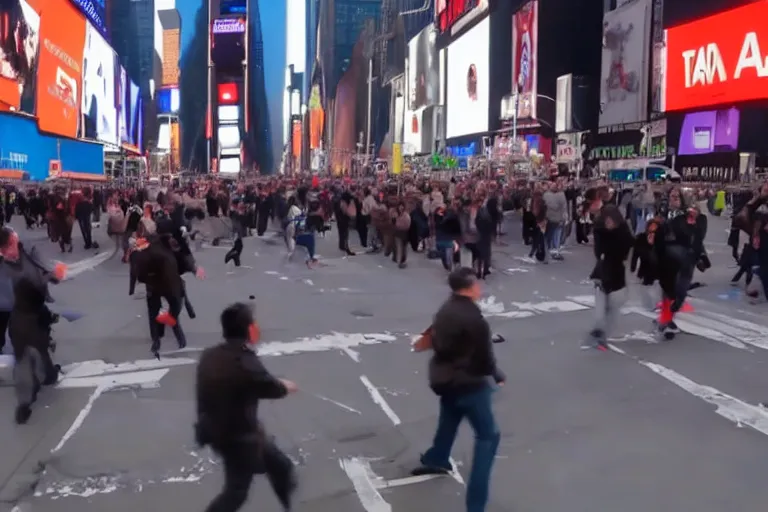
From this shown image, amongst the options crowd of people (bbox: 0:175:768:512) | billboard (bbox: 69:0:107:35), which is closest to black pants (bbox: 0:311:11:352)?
crowd of people (bbox: 0:175:768:512)

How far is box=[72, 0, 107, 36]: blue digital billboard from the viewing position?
216 ft

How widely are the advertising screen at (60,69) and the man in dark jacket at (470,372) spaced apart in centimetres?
5186

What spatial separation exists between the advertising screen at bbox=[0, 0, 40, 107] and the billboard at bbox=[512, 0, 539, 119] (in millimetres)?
50653

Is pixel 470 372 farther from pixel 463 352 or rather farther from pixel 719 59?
pixel 719 59

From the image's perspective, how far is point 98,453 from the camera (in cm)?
678

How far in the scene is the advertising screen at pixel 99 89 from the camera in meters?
67.8

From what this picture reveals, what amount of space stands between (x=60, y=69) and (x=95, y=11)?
16288mm

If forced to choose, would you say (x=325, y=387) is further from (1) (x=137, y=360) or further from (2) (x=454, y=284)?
(2) (x=454, y=284)

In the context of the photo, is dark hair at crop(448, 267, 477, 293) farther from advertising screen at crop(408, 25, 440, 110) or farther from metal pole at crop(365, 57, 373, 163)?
metal pole at crop(365, 57, 373, 163)

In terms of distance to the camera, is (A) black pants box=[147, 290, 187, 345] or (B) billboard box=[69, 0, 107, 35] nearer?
(A) black pants box=[147, 290, 187, 345]

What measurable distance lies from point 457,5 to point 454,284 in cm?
11526

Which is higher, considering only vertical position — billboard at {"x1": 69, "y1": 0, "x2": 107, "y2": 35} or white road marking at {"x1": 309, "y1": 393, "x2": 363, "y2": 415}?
billboard at {"x1": 69, "y1": 0, "x2": 107, "y2": 35}

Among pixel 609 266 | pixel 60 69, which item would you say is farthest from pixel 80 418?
pixel 60 69

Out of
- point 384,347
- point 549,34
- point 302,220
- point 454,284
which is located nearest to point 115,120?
point 549,34
